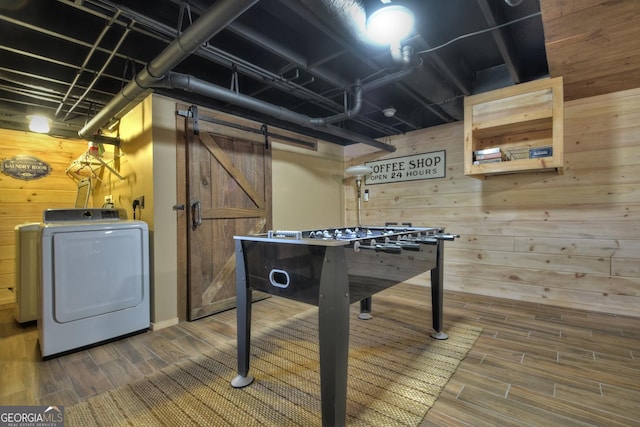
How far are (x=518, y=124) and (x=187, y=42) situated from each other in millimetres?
3008

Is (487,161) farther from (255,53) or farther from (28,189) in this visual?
(28,189)

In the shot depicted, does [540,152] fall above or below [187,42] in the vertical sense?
below

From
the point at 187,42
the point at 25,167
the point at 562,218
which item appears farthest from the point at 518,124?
the point at 25,167

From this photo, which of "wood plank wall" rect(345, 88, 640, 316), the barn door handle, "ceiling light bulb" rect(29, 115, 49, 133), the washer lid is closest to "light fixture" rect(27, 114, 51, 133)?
"ceiling light bulb" rect(29, 115, 49, 133)

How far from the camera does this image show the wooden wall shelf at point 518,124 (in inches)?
102

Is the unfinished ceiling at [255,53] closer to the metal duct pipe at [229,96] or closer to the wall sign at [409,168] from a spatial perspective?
the metal duct pipe at [229,96]

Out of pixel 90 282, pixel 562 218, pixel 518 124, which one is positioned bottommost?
pixel 90 282

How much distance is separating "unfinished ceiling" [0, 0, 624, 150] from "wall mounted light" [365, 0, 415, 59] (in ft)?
0.27

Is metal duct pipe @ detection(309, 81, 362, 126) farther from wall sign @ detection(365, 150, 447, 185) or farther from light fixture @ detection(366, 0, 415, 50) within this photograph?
wall sign @ detection(365, 150, 447, 185)

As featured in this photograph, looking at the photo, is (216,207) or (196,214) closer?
(196,214)

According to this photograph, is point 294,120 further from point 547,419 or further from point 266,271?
point 547,419

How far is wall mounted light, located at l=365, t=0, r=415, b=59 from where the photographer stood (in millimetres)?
1558

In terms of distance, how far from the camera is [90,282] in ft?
7.64

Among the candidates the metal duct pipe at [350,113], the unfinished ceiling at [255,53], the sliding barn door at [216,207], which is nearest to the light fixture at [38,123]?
the unfinished ceiling at [255,53]
